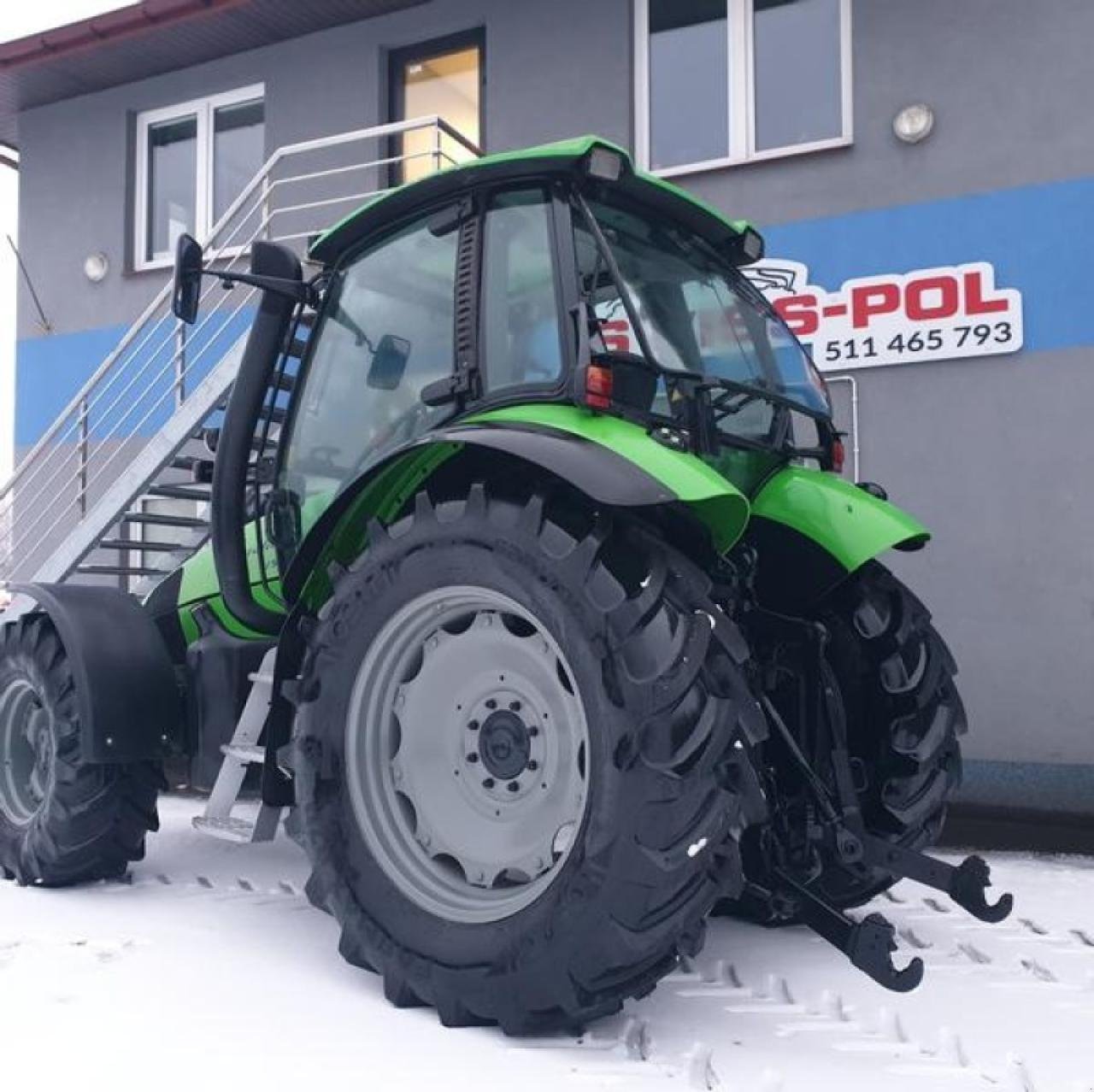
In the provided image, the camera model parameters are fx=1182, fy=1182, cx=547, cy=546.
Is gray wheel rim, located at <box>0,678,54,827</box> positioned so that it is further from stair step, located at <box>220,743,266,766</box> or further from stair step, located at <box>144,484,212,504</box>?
stair step, located at <box>144,484,212,504</box>

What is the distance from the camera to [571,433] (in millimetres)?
2713

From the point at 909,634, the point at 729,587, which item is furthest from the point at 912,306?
the point at 729,587

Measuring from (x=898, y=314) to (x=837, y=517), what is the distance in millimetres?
3508

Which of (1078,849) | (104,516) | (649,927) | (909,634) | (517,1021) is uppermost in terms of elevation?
(104,516)

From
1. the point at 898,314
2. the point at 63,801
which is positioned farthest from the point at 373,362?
the point at 898,314

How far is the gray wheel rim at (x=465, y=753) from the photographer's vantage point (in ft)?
9.29

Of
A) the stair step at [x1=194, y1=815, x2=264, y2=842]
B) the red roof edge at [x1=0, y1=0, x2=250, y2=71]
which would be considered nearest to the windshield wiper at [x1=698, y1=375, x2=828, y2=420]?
the stair step at [x1=194, y1=815, x2=264, y2=842]

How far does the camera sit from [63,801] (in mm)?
3961

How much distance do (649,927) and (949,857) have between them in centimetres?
305

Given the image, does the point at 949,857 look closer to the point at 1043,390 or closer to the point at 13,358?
the point at 1043,390

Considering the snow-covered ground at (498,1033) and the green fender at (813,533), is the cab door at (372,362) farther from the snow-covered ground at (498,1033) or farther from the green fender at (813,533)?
the snow-covered ground at (498,1033)

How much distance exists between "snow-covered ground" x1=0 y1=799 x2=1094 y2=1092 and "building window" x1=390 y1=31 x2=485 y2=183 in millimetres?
6005

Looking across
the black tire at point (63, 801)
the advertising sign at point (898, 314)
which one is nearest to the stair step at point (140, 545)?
the black tire at point (63, 801)

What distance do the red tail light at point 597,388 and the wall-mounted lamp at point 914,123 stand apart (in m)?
4.63
